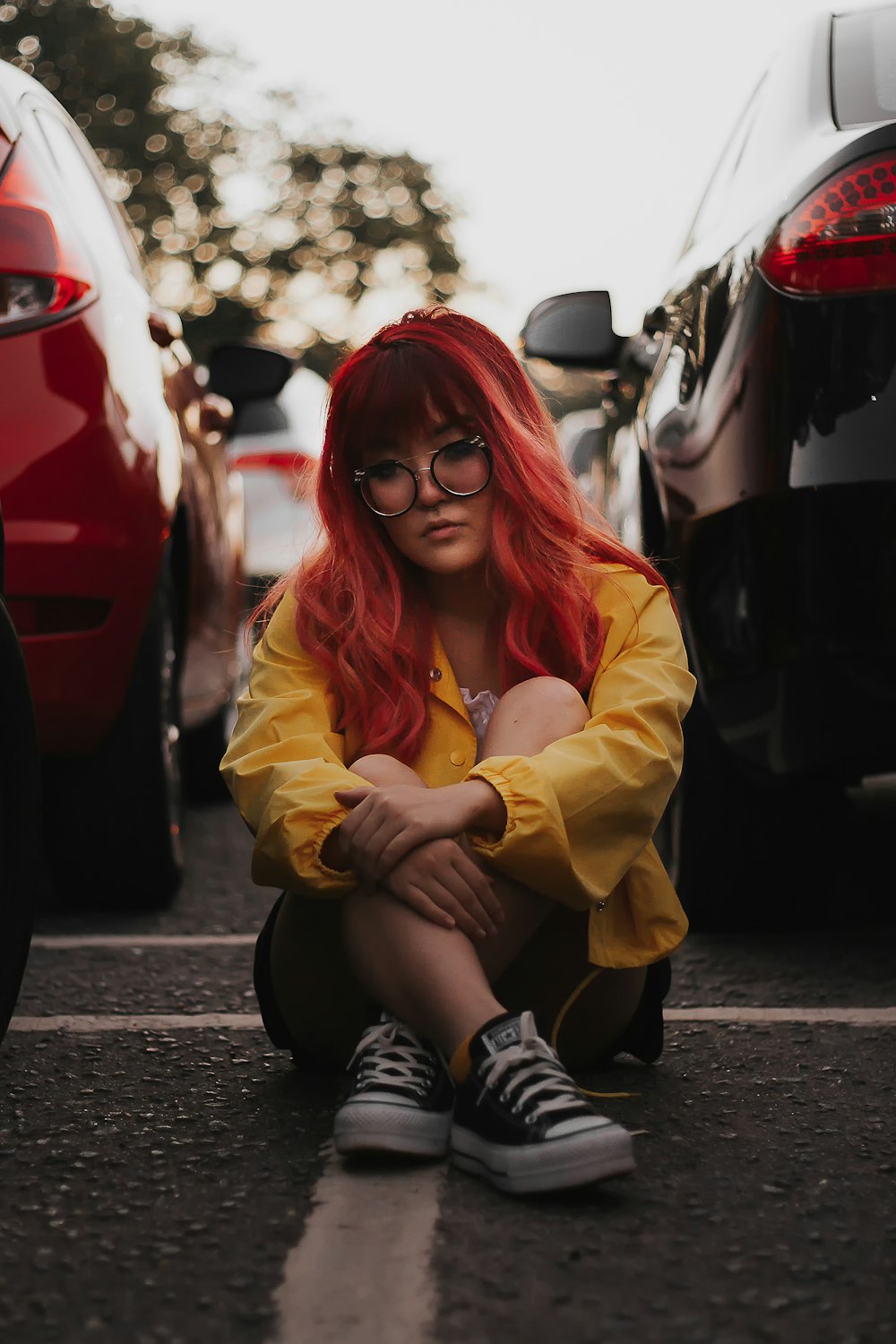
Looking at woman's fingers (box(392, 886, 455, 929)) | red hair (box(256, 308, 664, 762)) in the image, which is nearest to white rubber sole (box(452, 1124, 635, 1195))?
woman's fingers (box(392, 886, 455, 929))

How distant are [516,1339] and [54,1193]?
643 mm

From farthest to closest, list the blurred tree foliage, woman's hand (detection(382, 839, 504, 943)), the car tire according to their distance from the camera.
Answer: the blurred tree foliage, the car tire, woman's hand (detection(382, 839, 504, 943))

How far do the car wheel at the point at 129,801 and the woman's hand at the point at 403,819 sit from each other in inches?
58.6

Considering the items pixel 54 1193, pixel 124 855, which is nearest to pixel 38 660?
pixel 124 855

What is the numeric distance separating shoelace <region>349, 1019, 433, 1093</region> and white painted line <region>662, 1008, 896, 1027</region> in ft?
2.51

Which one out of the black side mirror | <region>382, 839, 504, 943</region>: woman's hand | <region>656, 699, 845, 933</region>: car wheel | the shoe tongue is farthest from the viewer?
the black side mirror

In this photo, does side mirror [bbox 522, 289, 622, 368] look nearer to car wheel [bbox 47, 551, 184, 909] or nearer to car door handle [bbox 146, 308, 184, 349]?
car door handle [bbox 146, 308, 184, 349]

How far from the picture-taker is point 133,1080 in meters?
2.44

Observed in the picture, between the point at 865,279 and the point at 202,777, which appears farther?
the point at 202,777

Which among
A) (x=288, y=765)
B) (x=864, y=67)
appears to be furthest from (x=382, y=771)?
(x=864, y=67)

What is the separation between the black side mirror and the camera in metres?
4.91

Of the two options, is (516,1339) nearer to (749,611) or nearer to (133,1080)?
(133,1080)

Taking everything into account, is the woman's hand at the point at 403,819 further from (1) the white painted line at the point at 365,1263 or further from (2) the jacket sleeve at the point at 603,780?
(1) the white painted line at the point at 365,1263

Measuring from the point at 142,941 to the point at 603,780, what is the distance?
5.36 ft
